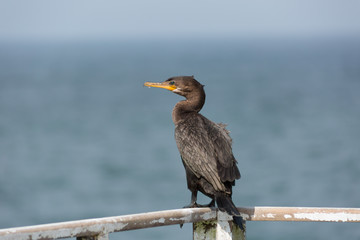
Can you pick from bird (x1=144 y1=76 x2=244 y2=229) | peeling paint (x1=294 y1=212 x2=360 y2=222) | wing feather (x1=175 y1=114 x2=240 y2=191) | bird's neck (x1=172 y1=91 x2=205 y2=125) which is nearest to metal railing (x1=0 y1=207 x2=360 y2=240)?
peeling paint (x1=294 y1=212 x2=360 y2=222)

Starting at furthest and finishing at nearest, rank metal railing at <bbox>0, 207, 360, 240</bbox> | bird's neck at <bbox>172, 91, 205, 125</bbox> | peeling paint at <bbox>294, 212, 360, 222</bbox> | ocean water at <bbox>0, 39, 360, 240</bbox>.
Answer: ocean water at <bbox>0, 39, 360, 240</bbox>, bird's neck at <bbox>172, 91, 205, 125</bbox>, peeling paint at <bbox>294, 212, 360, 222</bbox>, metal railing at <bbox>0, 207, 360, 240</bbox>

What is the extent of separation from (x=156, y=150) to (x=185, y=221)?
36.7m

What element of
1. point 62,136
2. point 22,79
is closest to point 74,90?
point 22,79

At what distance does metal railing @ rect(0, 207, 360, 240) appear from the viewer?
3264 mm

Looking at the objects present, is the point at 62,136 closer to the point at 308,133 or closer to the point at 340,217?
the point at 308,133

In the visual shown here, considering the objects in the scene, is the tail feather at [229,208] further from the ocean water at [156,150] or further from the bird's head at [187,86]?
the ocean water at [156,150]

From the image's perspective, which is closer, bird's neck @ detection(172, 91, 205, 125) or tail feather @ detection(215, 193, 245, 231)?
tail feather @ detection(215, 193, 245, 231)

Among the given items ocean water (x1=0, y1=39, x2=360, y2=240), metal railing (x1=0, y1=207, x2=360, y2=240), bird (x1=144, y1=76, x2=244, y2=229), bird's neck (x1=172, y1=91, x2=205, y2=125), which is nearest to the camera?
metal railing (x1=0, y1=207, x2=360, y2=240)

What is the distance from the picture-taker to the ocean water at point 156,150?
26.8 m

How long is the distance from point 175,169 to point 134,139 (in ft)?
42.0

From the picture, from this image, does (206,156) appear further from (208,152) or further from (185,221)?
(185,221)

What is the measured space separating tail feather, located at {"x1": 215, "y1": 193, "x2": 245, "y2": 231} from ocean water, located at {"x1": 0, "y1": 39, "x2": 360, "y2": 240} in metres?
15.1

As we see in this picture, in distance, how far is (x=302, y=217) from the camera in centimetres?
388

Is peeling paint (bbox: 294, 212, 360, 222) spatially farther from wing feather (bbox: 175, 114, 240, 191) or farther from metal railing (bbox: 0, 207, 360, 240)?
wing feather (bbox: 175, 114, 240, 191)
